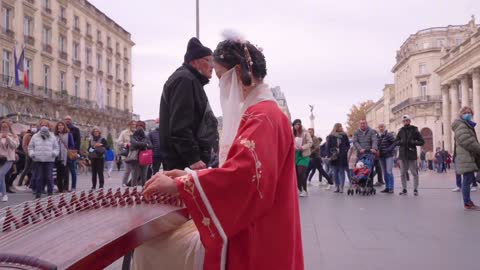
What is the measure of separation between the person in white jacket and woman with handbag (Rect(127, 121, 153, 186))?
5.17 ft

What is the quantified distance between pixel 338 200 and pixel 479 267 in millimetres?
5984

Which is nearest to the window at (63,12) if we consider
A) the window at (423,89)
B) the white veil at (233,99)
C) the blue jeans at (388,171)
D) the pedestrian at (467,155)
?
the blue jeans at (388,171)

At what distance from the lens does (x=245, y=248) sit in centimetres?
230

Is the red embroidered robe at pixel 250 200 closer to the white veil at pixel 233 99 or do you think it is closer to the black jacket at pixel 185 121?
the white veil at pixel 233 99

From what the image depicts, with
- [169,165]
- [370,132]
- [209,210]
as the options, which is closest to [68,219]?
[209,210]

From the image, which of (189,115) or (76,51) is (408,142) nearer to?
(189,115)

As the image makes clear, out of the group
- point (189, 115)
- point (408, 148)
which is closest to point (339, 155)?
point (408, 148)

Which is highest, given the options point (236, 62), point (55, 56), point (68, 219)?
point (55, 56)

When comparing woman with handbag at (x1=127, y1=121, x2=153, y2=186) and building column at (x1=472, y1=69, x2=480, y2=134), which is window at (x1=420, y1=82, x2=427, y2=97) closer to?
building column at (x1=472, y1=69, x2=480, y2=134)

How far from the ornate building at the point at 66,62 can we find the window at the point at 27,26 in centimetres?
6

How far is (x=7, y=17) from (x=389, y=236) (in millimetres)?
39764

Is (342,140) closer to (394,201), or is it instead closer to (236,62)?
(394,201)

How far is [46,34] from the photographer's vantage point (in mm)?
44875

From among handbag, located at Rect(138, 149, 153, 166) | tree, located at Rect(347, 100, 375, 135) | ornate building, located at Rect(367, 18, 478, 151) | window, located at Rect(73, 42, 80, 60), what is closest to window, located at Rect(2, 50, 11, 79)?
window, located at Rect(73, 42, 80, 60)
